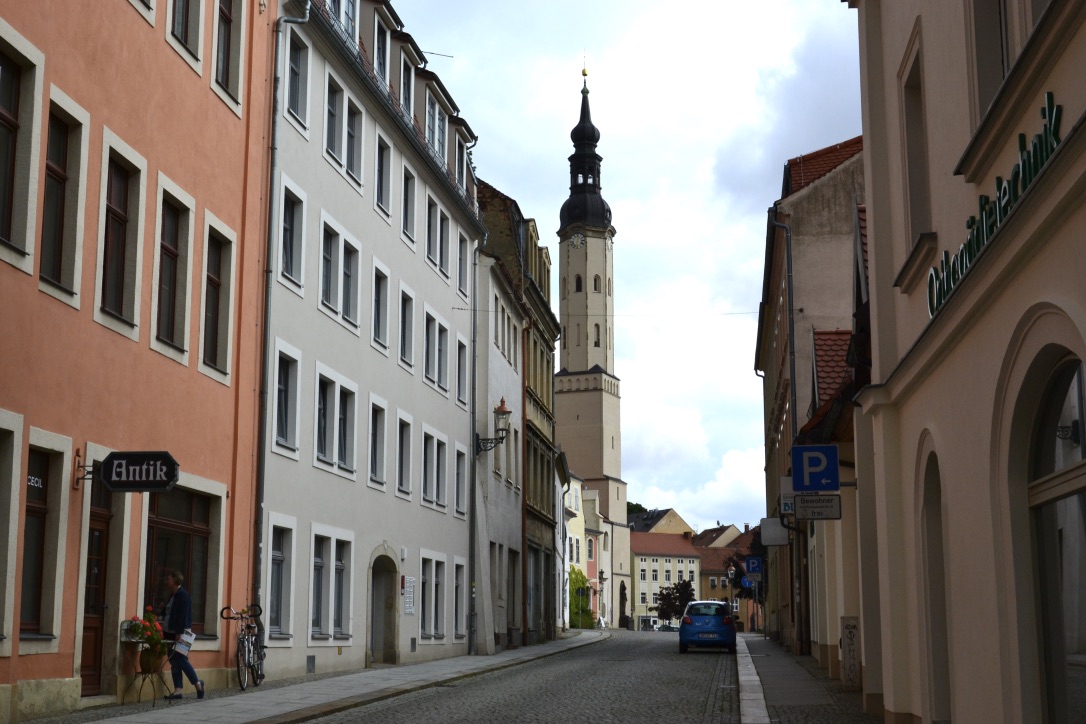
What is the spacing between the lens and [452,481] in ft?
121

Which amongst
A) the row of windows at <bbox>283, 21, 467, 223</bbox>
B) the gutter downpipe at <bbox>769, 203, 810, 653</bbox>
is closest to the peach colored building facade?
the row of windows at <bbox>283, 21, 467, 223</bbox>

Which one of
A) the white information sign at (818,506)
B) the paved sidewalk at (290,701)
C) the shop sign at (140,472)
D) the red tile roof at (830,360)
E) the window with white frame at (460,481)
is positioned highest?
the red tile roof at (830,360)

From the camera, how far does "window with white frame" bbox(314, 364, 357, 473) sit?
26109mm

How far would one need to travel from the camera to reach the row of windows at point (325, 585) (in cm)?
2352

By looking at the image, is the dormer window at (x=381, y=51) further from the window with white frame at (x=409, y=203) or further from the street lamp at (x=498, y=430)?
the street lamp at (x=498, y=430)

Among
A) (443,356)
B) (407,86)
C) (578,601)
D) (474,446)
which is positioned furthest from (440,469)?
(578,601)

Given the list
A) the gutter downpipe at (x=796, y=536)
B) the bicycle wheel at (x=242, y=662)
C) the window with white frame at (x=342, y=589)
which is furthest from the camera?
the gutter downpipe at (x=796, y=536)

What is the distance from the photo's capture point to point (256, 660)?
68.6 feet

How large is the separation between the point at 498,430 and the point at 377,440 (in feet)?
21.2

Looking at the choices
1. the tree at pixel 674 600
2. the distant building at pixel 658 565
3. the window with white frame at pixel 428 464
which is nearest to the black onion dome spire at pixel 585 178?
the tree at pixel 674 600

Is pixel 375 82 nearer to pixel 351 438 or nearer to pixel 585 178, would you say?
pixel 351 438

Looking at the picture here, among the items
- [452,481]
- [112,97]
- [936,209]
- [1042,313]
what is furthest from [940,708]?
[452,481]

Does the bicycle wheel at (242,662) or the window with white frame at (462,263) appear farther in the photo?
the window with white frame at (462,263)

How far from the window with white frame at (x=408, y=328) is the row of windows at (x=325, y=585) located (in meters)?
4.83
